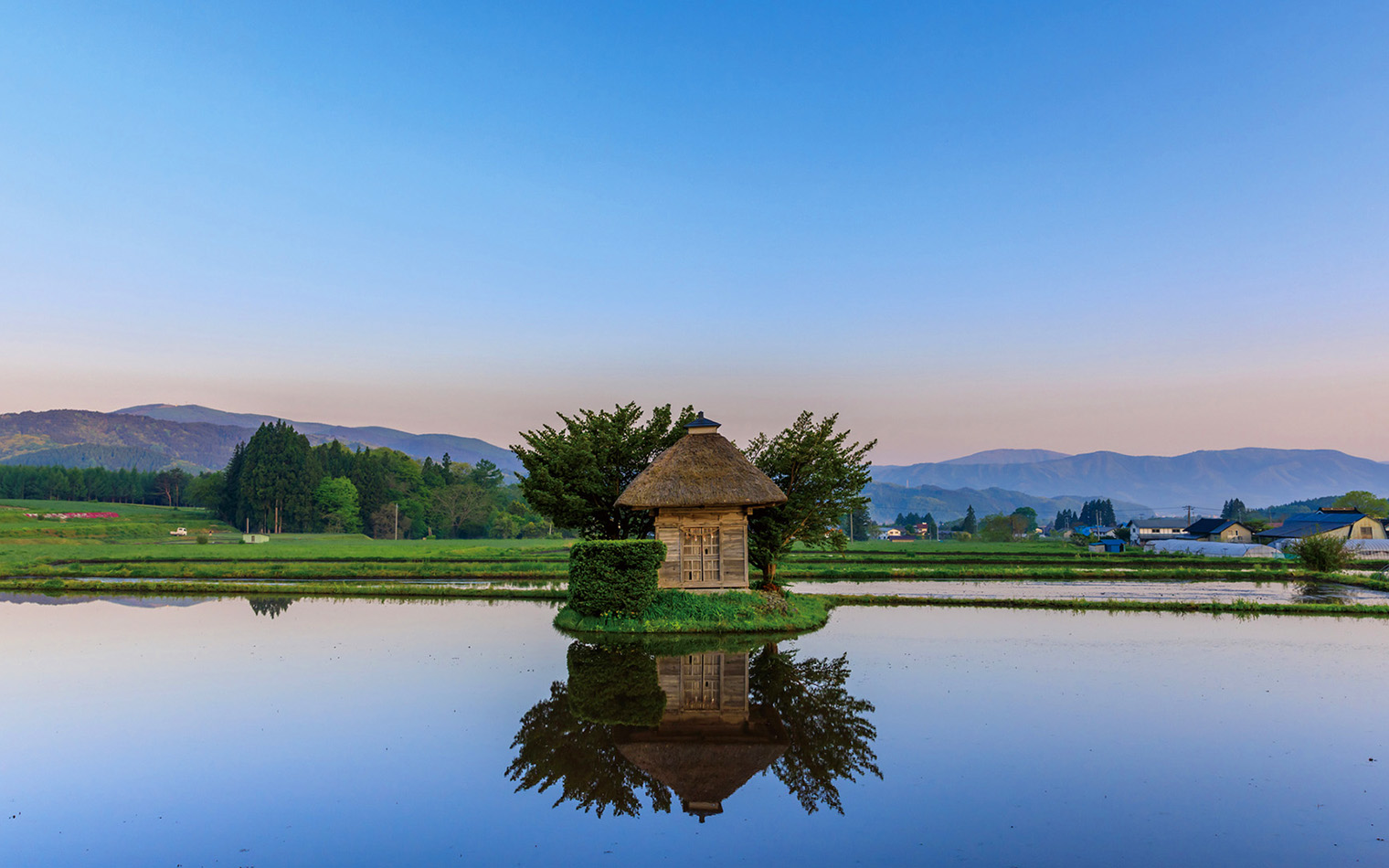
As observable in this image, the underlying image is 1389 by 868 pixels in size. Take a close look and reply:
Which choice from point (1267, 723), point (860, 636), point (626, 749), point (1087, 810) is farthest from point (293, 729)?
point (1267, 723)

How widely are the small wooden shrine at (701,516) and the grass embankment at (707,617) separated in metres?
1.32

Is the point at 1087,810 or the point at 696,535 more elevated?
the point at 696,535

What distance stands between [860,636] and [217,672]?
16330 mm

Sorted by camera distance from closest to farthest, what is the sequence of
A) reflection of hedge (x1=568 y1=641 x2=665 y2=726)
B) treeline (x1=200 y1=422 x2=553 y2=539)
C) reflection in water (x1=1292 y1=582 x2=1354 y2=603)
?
reflection of hedge (x1=568 y1=641 x2=665 y2=726) < reflection in water (x1=1292 y1=582 x2=1354 y2=603) < treeline (x1=200 y1=422 x2=553 y2=539)

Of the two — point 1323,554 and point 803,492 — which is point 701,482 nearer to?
point 803,492

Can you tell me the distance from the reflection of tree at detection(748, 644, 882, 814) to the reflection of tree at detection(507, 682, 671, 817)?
1973 millimetres

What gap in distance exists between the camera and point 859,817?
841cm

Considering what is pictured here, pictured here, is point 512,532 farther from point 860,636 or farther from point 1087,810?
point 1087,810

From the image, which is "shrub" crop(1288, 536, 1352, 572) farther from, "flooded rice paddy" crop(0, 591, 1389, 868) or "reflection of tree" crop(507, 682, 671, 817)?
"reflection of tree" crop(507, 682, 671, 817)

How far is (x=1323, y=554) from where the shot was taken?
40.9 metres

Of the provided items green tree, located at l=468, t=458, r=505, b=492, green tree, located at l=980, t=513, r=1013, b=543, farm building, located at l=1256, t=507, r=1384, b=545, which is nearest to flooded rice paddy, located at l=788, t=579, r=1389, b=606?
farm building, located at l=1256, t=507, r=1384, b=545

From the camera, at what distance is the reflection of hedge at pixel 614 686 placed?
41.2ft

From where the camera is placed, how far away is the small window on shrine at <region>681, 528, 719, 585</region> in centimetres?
2509

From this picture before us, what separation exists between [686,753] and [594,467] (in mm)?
17172
